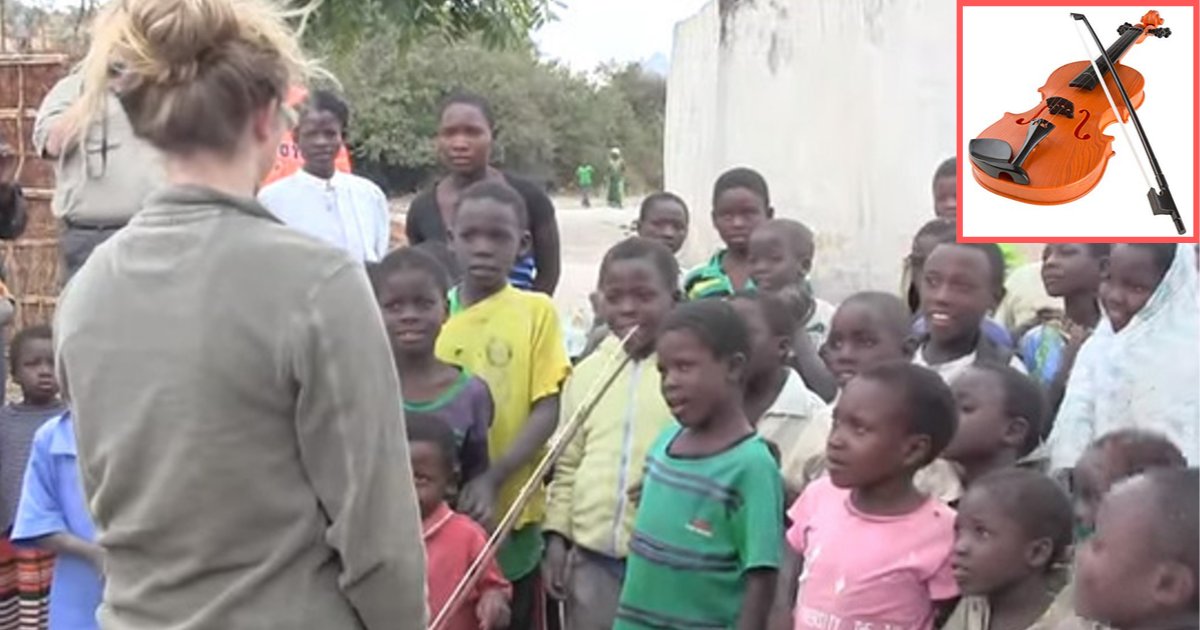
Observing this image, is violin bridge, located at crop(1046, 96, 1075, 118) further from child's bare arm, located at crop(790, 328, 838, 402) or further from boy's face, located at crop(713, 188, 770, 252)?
boy's face, located at crop(713, 188, 770, 252)

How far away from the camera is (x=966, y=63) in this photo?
12.8 feet

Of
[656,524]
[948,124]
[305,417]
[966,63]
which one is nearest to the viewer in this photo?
[305,417]

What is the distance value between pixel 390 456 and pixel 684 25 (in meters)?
8.86

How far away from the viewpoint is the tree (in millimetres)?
10906

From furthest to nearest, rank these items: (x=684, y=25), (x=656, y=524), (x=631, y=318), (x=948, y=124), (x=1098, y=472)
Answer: (x=684, y=25) < (x=948, y=124) < (x=631, y=318) < (x=656, y=524) < (x=1098, y=472)

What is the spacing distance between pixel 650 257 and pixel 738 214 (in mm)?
1253

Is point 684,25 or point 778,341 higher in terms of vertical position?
point 684,25

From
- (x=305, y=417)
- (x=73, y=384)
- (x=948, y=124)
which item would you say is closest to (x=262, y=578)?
(x=305, y=417)

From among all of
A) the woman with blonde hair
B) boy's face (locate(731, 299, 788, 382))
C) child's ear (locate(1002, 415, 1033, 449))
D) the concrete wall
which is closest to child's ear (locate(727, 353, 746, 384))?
boy's face (locate(731, 299, 788, 382))

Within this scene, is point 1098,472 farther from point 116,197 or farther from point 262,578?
point 116,197

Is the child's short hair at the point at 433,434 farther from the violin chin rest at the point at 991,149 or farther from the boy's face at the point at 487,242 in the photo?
the violin chin rest at the point at 991,149

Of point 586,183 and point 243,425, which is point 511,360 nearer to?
point 243,425

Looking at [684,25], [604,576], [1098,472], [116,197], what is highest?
[684,25]

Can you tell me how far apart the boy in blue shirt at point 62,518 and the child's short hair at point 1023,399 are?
2199 millimetres
